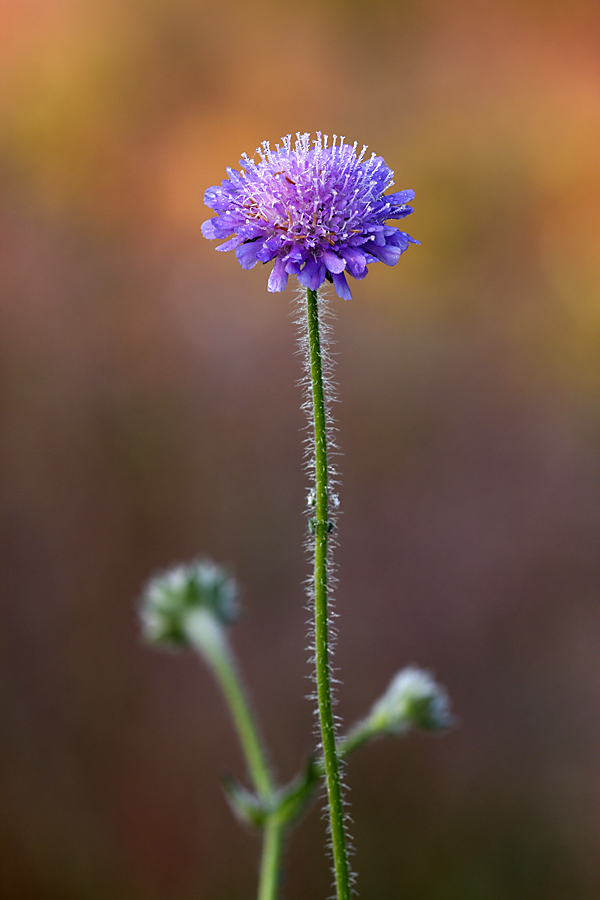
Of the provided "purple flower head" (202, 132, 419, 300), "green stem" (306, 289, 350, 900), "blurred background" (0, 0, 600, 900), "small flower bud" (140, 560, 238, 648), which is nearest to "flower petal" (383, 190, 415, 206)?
"purple flower head" (202, 132, 419, 300)

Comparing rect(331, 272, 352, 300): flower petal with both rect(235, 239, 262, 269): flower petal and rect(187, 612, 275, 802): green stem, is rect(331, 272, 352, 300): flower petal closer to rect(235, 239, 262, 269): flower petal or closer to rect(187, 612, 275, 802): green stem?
rect(235, 239, 262, 269): flower petal

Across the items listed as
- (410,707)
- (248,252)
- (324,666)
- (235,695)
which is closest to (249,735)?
(235,695)

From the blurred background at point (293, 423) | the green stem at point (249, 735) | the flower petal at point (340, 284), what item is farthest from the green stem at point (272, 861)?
the blurred background at point (293, 423)

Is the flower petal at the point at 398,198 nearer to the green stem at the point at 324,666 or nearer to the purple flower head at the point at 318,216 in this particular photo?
the purple flower head at the point at 318,216

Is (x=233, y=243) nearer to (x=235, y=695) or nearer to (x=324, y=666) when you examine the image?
(x=324, y=666)

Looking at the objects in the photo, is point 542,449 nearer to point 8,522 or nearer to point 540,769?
point 540,769
